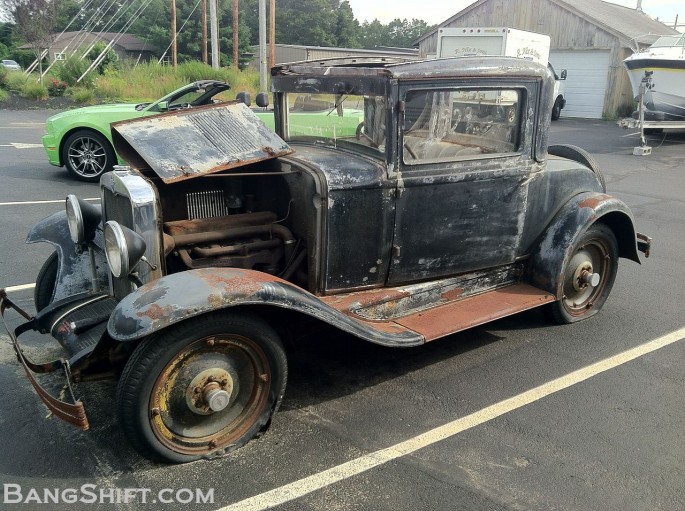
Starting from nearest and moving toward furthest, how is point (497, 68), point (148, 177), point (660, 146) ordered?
1. point (148, 177)
2. point (497, 68)
3. point (660, 146)

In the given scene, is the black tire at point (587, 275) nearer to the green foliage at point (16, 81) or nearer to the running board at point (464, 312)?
the running board at point (464, 312)

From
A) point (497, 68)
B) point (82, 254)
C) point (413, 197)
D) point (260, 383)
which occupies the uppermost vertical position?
point (497, 68)

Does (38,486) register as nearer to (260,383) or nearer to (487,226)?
(260,383)

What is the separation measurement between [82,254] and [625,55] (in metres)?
23.4

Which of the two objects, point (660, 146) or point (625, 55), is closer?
point (660, 146)

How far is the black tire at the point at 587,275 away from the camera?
4.67 meters

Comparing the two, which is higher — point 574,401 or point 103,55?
point 103,55

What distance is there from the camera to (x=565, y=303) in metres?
4.74

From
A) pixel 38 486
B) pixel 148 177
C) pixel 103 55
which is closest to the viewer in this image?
pixel 38 486

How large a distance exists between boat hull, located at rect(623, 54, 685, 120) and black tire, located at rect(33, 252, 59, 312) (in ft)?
53.8

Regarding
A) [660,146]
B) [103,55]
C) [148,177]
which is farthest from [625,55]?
[148,177]

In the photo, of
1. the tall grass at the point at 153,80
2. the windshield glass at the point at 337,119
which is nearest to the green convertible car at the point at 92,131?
the windshield glass at the point at 337,119

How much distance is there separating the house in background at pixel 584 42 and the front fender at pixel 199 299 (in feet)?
69.4

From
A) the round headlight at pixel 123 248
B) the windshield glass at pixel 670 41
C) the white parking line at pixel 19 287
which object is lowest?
the white parking line at pixel 19 287
